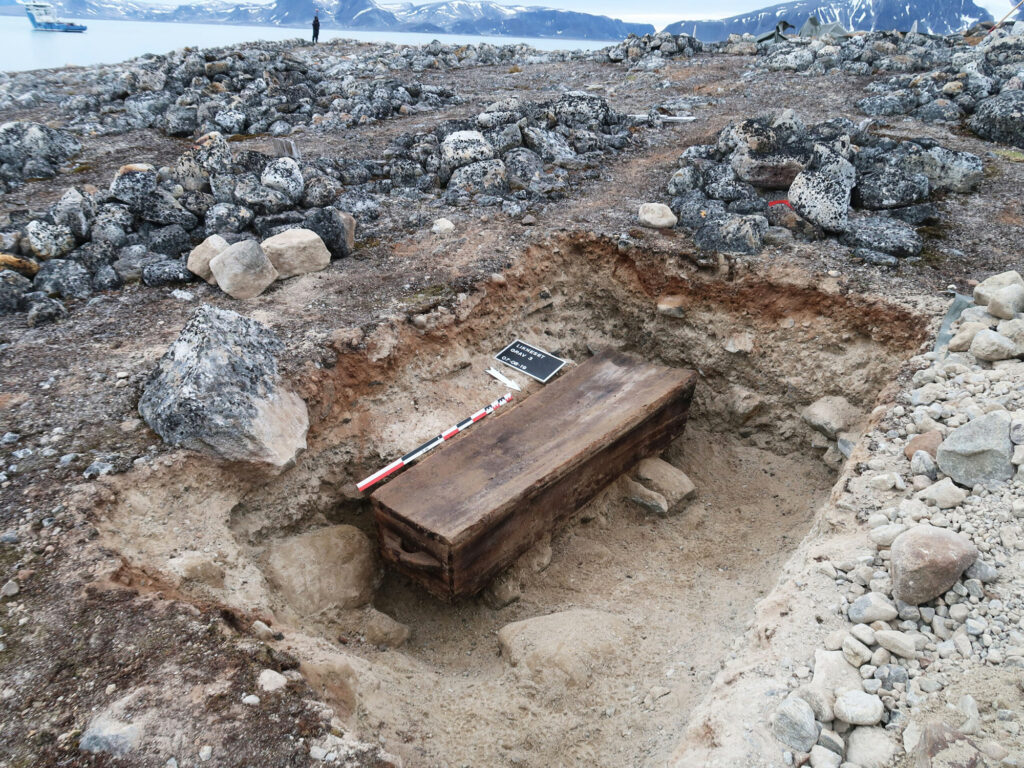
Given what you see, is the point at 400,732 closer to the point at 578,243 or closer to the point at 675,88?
the point at 578,243

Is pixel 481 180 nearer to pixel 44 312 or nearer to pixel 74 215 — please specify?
pixel 74 215

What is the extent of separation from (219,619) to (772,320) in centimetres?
447

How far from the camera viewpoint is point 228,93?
973 cm

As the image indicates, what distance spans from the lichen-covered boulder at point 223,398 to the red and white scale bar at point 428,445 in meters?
0.50

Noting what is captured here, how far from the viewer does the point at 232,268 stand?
4.87 m

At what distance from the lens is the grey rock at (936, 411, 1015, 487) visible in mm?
2912

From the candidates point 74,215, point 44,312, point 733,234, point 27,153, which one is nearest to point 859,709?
point 733,234

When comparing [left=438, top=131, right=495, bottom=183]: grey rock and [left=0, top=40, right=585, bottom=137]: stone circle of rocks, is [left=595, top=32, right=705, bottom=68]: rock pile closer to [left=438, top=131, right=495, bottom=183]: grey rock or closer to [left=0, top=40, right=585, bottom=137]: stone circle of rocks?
[left=0, top=40, right=585, bottom=137]: stone circle of rocks

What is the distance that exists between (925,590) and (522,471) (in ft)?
7.23

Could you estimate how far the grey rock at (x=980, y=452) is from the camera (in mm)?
2912

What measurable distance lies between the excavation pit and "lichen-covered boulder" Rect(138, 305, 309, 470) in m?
0.17

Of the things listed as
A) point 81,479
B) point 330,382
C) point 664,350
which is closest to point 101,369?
point 81,479

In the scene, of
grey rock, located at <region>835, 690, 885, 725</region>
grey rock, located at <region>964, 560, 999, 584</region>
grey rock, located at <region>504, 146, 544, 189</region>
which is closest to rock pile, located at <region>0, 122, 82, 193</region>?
grey rock, located at <region>504, 146, 544, 189</region>

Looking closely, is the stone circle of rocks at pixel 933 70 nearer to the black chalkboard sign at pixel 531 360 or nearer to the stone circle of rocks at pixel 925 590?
the stone circle of rocks at pixel 925 590
